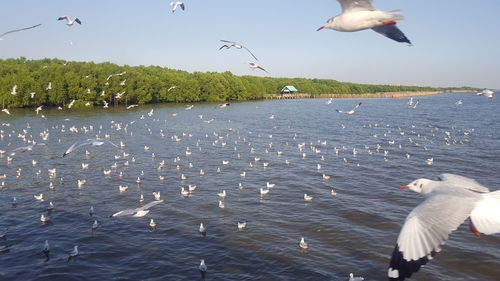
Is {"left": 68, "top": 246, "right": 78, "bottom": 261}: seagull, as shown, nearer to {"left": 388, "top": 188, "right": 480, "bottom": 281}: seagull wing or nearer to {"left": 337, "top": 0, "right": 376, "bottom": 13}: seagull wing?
{"left": 388, "top": 188, "right": 480, "bottom": 281}: seagull wing

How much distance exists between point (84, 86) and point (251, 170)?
249 feet

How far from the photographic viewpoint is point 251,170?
27219 mm

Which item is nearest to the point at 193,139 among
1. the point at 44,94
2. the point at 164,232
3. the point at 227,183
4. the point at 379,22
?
the point at 227,183

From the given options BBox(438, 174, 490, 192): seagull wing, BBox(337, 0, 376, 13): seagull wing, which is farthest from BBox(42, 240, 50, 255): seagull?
BBox(337, 0, 376, 13): seagull wing

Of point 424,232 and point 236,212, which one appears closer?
point 424,232

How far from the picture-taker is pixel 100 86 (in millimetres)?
Result: 93125

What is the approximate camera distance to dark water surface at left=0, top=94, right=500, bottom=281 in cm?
1319

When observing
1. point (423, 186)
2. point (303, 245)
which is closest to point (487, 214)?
point (423, 186)

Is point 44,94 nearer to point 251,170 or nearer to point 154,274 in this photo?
point 251,170

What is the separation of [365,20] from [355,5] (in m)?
0.33

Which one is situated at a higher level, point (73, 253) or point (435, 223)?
point (435, 223)

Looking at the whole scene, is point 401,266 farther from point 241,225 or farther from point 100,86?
point 100,86

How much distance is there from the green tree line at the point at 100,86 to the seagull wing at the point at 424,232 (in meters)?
58.9

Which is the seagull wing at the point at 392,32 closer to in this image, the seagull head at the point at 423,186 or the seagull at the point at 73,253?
the seagull head at the point at 423,186
